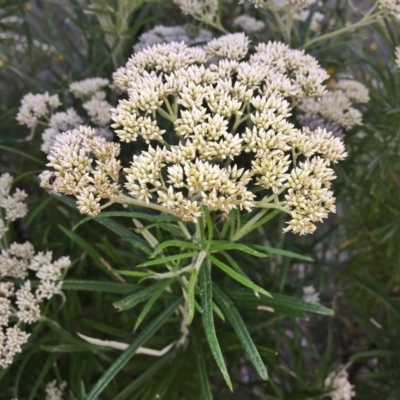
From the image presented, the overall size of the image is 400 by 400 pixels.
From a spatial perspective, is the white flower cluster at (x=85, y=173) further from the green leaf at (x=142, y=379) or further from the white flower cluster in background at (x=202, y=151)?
the green leaf at (x=142, y=379)

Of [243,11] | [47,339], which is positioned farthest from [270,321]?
[243,11]

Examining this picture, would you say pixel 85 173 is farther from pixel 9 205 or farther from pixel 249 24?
pixel 249 24

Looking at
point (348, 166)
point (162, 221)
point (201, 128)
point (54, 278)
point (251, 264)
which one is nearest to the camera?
point (201, 128)

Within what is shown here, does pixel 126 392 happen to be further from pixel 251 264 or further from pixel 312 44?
pixel 312 44

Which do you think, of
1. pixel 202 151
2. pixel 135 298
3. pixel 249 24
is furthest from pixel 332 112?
pixel 135 298

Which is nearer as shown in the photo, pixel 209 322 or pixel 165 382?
pixel 209 322

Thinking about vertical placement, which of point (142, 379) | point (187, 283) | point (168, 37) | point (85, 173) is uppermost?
point (168, 37)

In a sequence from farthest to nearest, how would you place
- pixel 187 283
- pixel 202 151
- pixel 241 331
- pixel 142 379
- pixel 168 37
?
1. pixel 168 37
2. pixel 142 379
3. pixel 187 283
4. pixel 241 331
5. pixel 202 151
